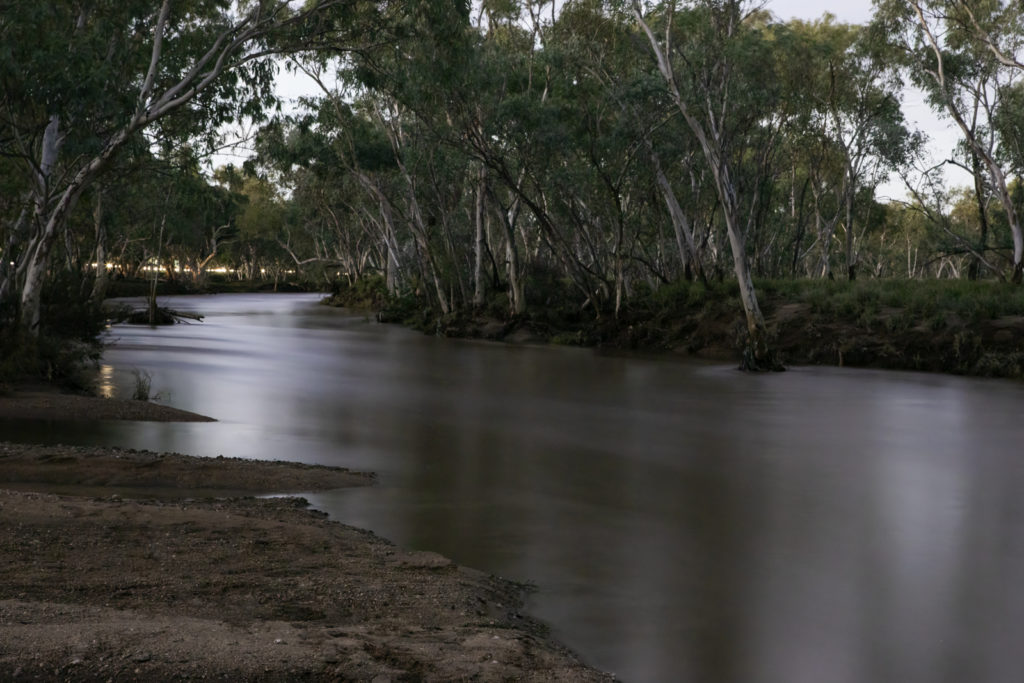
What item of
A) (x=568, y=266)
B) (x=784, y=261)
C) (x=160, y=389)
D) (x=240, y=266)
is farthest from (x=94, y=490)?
(x=240, y=266)

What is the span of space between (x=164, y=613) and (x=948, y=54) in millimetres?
33107

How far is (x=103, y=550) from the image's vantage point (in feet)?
22.2

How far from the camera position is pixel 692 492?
37.8 ft

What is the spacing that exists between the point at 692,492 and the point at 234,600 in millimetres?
6609

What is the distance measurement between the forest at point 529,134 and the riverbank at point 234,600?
33.9ft

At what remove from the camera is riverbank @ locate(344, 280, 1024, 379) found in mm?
24750

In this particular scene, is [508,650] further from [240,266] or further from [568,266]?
[240,266]

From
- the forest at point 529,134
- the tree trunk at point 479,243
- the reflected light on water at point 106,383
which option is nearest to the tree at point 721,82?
the forest at point 529,134

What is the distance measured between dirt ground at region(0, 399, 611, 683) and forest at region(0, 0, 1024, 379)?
1022 centimetres

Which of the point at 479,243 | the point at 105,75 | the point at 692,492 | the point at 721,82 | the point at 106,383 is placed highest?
the point at 721,82

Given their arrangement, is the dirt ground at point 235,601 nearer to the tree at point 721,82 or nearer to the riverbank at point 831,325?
the tree at point 721,82

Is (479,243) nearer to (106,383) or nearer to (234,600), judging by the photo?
(106,383)

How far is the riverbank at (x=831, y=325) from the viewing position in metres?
24.8

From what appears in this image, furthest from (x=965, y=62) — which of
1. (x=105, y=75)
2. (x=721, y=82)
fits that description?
(x=105, y=75)
